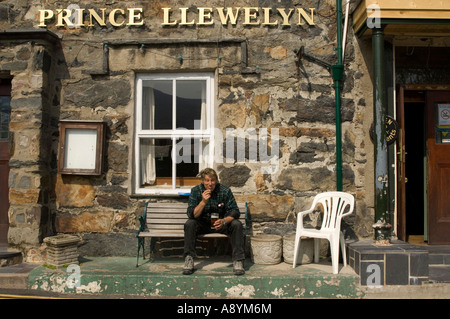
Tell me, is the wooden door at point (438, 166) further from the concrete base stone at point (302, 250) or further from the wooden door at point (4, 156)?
the wooden door at point (4, 156)

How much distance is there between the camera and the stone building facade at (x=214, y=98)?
220 inches

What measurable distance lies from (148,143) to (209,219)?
5.21ft

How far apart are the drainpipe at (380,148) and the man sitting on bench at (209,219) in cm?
167

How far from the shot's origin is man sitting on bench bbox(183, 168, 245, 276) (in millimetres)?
4723

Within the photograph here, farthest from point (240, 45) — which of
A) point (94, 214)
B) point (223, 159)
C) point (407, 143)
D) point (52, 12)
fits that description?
point (407, 143)

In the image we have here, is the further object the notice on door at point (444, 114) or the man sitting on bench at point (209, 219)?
the notice on door at point (444, 114)

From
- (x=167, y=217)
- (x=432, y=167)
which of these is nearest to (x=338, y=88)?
(x=432, y=167)

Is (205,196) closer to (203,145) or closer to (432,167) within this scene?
(203,145)

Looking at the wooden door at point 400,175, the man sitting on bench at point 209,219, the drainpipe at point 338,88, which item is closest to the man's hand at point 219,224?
the man sitting on bench at point 209,219

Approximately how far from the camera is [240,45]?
5.68 metres

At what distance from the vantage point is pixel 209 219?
4988 mm

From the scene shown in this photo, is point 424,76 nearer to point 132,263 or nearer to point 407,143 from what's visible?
point 407,143
